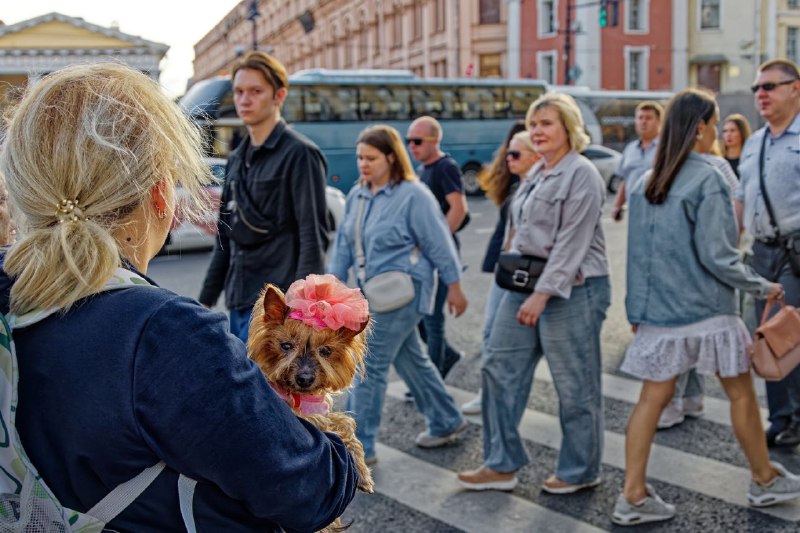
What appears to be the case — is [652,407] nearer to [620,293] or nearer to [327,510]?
[327,510]

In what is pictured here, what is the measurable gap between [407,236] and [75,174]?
3.70m

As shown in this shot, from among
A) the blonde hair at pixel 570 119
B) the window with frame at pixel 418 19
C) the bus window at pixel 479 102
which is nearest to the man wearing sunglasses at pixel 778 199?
the blonde hair at pixel 570 119

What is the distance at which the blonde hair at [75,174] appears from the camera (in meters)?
1.46

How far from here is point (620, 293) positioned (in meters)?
10.7

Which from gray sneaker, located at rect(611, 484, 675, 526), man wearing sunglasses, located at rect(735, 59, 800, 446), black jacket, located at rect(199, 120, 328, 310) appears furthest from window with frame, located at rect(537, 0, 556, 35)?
gray sneaker, located at rect(611, 484, 675, 526)

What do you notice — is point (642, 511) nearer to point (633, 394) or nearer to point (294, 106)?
point (633, 394)

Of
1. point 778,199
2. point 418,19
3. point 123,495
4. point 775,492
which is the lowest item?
point 775,492

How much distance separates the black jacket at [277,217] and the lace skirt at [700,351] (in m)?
1.66

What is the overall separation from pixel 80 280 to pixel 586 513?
138 inches

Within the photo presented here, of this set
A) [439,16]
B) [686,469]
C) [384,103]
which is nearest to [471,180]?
[384,103]

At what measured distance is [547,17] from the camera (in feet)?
159

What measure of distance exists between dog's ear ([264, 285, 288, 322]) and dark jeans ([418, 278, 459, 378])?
4.63 metres

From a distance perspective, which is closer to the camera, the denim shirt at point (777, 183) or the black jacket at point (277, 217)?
the black jacket at point (277, 217)

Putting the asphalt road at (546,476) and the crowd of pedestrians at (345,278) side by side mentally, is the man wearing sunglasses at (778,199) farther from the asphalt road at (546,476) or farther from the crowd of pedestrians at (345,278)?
the asphalt road at (546,476)
